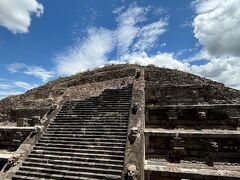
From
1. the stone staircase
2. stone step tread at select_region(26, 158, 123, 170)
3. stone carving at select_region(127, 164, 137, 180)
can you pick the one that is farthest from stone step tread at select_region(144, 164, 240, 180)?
the stone staircase

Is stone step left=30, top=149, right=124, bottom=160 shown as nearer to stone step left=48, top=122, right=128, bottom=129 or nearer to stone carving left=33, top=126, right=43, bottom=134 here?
stone carving left=33, top=126, right=43, bottom=134

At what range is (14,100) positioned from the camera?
72.6 ft

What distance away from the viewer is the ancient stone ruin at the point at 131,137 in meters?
9.62

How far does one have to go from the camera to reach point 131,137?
1077 centimetres

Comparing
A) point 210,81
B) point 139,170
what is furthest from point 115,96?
point 210,81

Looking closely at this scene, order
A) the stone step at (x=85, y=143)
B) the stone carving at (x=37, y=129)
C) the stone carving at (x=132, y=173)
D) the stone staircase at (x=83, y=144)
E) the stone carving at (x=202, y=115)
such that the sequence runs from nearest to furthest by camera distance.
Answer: the stone carving at (x=132, y=173) < the stone staircase at (x=83, y=144) < the stone step at (x=85, y=143) < the stone carving at (x=202, y=115) < the stone carving at (x=37, y=129)

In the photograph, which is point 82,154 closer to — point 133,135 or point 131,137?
point 131,137

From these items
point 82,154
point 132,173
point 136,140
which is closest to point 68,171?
point 82,154

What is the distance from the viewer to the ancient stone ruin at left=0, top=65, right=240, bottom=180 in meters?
9.62

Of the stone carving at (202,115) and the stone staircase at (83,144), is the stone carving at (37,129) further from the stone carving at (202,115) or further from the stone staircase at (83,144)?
the stone carving at (202,115)

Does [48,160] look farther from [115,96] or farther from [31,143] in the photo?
[115,96]

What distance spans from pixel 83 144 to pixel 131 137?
2739 mm

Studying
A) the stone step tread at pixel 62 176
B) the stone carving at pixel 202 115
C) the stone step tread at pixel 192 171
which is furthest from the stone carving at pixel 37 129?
the stone carving at pixel 202 115

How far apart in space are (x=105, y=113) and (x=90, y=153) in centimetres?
364
